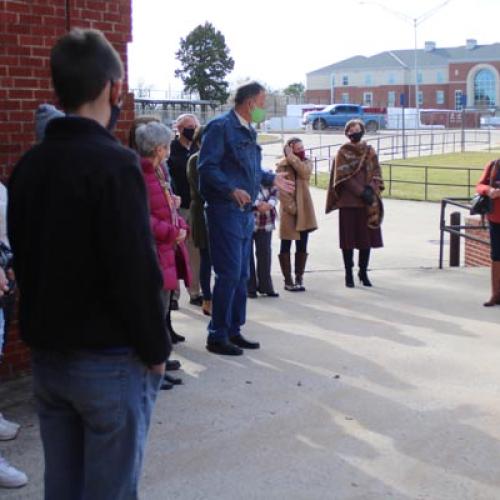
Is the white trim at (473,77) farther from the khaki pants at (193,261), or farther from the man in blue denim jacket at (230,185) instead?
the man in blue denim jacket at (230,185)

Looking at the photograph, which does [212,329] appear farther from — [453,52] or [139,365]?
[453,52]

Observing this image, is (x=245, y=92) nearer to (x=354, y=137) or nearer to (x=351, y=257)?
(x=354, y=137)

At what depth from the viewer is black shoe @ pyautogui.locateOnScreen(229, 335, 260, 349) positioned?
694 centimetres

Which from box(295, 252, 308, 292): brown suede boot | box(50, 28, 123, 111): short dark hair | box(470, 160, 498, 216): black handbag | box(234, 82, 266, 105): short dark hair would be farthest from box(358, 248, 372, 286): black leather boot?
box(50, 28, 123, 111): short dark hair

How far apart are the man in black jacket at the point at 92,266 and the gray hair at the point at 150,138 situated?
2.51 metres

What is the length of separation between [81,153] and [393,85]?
10256 centimetres

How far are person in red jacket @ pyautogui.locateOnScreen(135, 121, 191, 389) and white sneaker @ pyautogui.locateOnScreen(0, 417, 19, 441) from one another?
1.15m

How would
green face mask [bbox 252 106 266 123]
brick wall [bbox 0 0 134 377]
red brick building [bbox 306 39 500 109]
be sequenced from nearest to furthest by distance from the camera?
brick wall [bbox 0 0 134 377] < green face mask [bbox 252 106 266 123] < red brick building [bbox 306 39 500 109]

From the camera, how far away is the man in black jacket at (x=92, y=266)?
2.57 meters

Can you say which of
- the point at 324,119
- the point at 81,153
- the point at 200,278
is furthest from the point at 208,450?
the point at 324,119

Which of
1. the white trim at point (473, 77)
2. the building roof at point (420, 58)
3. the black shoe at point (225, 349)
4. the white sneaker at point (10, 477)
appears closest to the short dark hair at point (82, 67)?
the white sneaker at point (10, 477)

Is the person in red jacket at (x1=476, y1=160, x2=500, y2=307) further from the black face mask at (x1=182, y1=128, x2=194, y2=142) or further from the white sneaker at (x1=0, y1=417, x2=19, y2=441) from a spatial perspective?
the white sneaker at (x1=0, y1=417, x2=19, y2=441)

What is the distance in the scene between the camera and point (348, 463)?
15.0 ft

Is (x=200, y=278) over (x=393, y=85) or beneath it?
beneath
